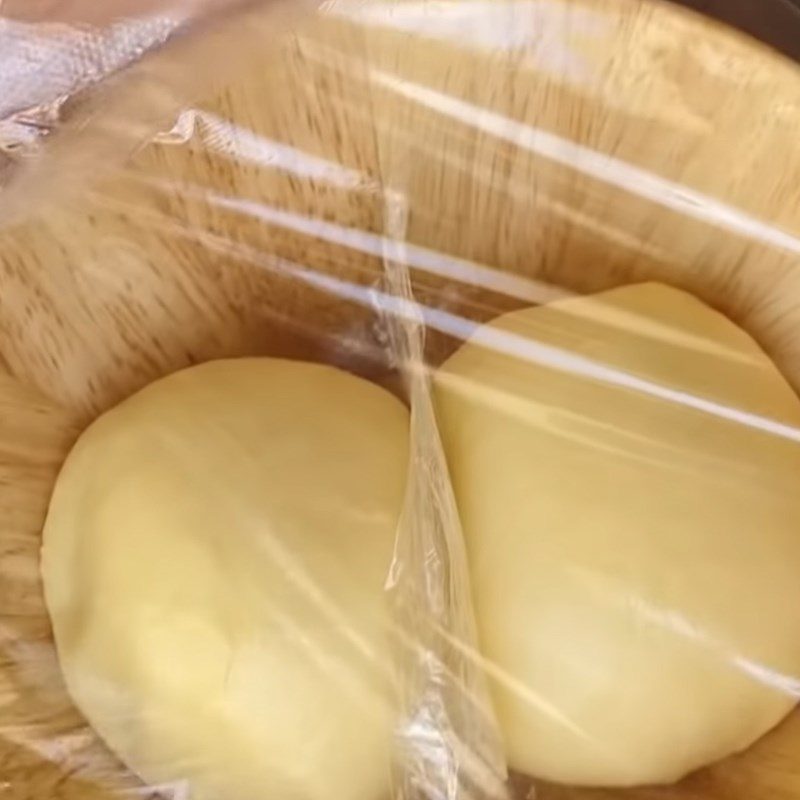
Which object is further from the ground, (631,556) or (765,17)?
(765,17)

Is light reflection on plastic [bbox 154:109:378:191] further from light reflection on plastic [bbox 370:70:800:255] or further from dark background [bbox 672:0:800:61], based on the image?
dark background [bbox 672:0:800:61]

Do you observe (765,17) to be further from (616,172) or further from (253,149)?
(253,149)

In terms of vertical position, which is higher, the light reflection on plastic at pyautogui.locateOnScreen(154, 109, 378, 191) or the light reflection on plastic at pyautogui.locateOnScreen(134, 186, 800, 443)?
the light reflection on plastic at pyautogui.locateOnScreen(154, 109, 378, 191)

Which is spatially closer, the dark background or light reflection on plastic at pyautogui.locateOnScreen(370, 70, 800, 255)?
light reflection on plastic at pyautogui.locateOnScreen(370, 70, 800, 255)

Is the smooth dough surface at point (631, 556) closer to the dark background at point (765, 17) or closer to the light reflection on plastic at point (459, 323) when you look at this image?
the light reflection on plastic at point (459, 323)

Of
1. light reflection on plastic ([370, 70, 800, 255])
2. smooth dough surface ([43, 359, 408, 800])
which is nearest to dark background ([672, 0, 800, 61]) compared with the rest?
light reflection on plastic ([370, 70, 800, 255])

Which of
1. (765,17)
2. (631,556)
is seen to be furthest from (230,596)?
(765,17)
